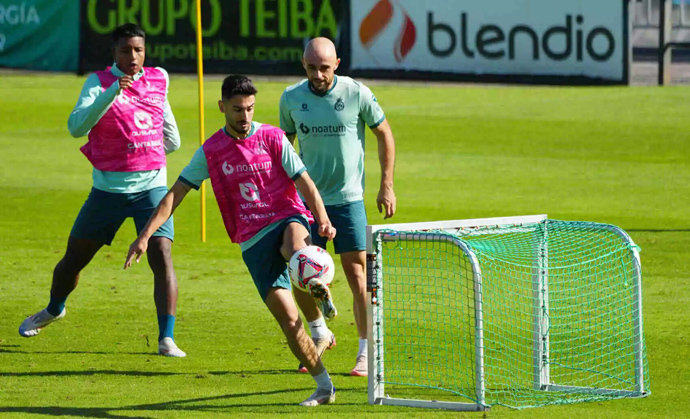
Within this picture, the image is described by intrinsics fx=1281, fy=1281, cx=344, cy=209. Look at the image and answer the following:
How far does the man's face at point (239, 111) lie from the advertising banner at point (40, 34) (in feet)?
80.9

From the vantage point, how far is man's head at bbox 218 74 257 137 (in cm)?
735

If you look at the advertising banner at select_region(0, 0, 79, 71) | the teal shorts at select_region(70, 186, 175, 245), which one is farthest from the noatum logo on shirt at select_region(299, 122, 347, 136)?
the advertising banner at select_region(0, 0, 79, 71)

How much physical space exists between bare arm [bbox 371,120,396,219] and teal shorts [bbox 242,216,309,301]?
1037mm

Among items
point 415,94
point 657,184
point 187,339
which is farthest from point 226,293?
point 415,94

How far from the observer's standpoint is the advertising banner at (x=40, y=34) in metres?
31.2

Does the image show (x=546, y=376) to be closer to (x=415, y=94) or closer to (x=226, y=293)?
(x=226, y=293)

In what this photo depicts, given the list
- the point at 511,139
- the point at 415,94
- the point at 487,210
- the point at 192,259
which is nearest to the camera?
the point at 192,259

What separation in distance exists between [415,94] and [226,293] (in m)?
17.6

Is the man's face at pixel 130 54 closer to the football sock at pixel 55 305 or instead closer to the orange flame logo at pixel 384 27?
the football sock at pixel 55 305

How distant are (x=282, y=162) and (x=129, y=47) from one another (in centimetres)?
206

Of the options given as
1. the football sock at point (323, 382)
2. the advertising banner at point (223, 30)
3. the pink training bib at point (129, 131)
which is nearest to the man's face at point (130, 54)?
the pink training bib at point (129, 131)

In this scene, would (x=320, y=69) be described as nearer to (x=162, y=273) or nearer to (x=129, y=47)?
(x=129, y=47)

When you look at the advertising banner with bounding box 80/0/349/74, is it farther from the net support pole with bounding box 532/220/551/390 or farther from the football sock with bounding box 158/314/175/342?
the net support pole with bounding box 532/220/551/390

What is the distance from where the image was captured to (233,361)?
28.9 ft
